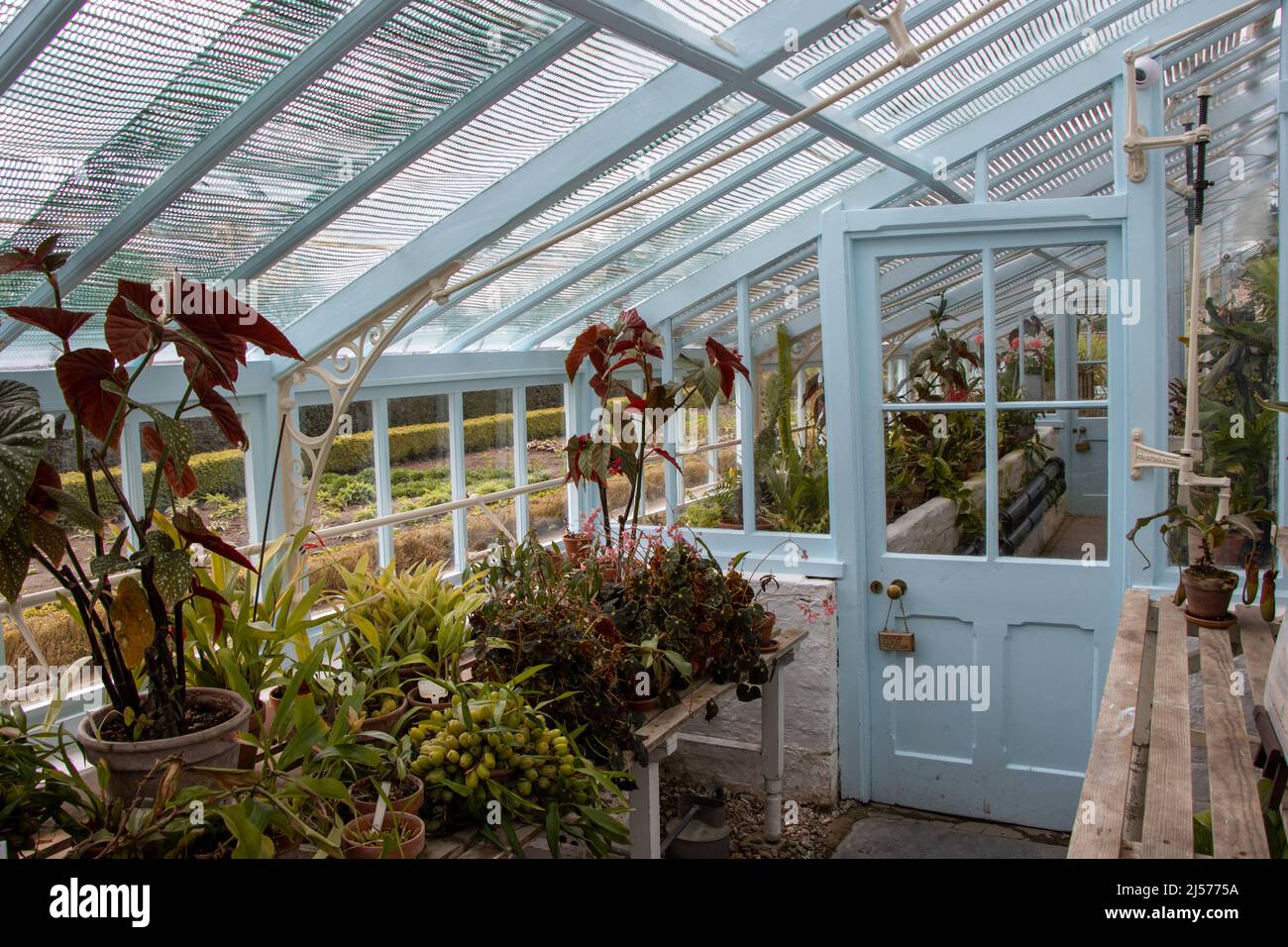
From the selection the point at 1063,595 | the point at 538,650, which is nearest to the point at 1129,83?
the point at 1063,595

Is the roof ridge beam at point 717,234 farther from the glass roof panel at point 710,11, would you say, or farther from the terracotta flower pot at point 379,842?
the terracotta flower pot at point 379,842

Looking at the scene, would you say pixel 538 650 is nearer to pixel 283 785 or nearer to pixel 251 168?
pixel 283 785

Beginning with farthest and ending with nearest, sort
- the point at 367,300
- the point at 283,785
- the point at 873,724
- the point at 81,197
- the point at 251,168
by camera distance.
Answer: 1. the point at 873,724
2. the point at 367,300
3. the point at 251,168
4. the point at 81,197
5. the point at 283,785

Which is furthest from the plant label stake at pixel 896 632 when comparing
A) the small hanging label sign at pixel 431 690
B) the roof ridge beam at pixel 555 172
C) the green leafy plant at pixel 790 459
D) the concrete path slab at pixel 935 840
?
the small hanging label sign at pixel 431 690

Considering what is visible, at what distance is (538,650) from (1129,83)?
2823 millimetres

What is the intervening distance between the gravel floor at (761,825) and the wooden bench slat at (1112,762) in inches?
60.4

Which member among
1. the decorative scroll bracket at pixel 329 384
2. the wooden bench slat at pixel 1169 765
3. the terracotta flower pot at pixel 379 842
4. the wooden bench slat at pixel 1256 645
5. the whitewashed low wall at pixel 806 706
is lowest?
the whitewashed low wall at pixel 806 706

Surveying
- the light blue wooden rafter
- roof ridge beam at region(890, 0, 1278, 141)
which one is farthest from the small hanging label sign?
roof ridge beam at region(890, 0, 1278, 141)

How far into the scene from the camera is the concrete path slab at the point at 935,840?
13.1 feet

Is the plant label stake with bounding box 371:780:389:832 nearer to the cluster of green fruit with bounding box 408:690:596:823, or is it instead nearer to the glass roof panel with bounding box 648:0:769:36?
the cluster of green fruit with bounding box 408:690:596:823

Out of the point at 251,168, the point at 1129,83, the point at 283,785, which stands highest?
the point at 1129,83

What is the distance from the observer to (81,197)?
2.65 m

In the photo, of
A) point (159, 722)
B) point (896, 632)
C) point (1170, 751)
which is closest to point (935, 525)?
point (896, 632)

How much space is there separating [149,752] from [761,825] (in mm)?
2735
